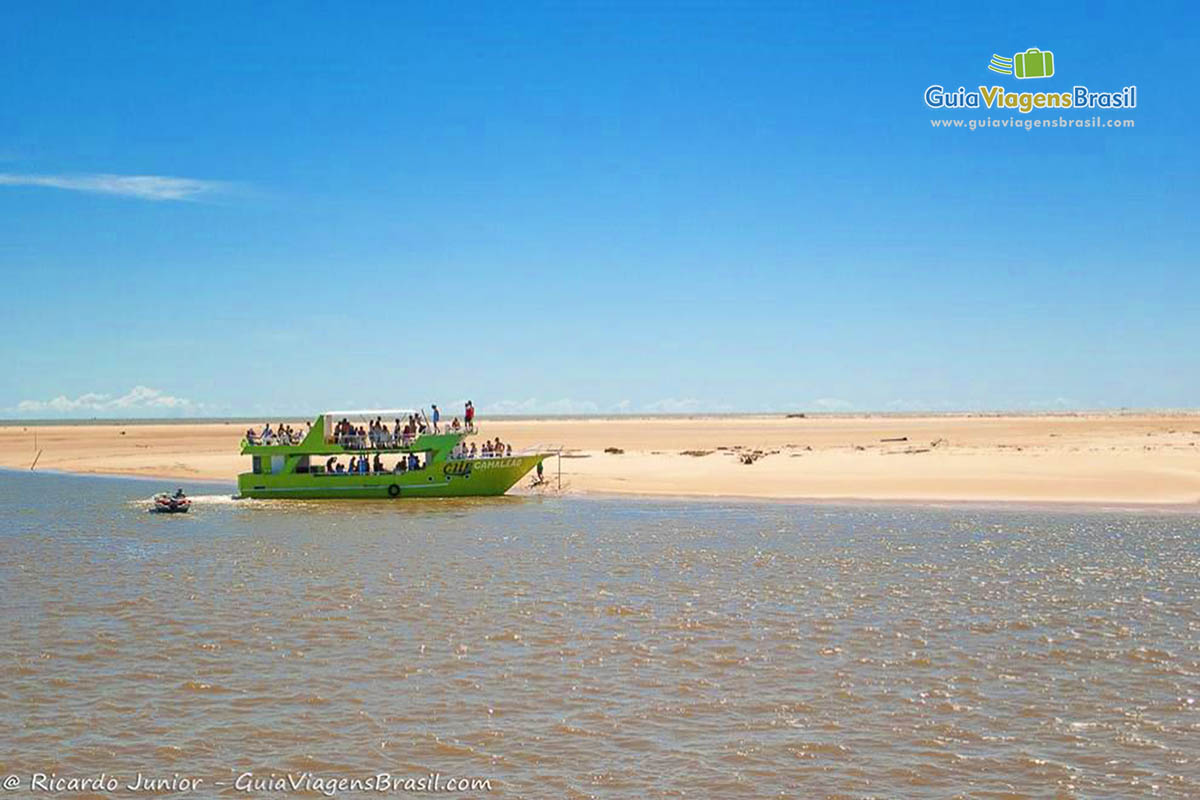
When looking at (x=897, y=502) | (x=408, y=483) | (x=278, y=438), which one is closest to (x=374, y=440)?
(x=408, y=483)

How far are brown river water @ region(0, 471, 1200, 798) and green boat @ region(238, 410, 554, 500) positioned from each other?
13621 millimetres

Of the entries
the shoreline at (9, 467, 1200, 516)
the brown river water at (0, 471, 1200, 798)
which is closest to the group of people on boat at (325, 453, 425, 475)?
the shoreline at (9, 467, 1200, 516)

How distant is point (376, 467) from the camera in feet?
137

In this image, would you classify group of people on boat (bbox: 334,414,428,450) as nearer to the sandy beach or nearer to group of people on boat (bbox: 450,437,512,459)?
group of people on boat (bbox: 450,437,512,459)

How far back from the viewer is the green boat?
41.2m

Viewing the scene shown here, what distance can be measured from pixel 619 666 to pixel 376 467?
28.6 meters

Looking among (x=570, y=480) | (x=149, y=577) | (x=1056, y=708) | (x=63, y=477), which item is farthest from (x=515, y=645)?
(x=63, y=477)

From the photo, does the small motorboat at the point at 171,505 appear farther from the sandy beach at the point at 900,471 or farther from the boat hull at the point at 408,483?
the sandy beach at the point at 900,471

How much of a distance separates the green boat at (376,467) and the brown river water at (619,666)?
13621mm

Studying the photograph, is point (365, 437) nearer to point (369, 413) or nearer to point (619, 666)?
point (369, 413)

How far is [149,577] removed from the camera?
2252 cm

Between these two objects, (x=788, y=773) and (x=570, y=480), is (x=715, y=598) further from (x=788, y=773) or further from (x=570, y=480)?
(x=570, y=480)

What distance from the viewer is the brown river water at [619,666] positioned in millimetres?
10953

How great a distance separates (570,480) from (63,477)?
1224 inches
